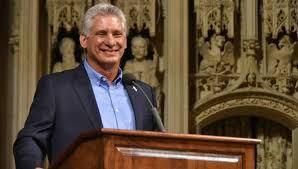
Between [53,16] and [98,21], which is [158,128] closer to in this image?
[98,21]

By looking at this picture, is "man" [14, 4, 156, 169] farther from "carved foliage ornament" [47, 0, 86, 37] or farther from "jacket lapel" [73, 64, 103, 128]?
"carved foliage ornament" [47, 0, 86, 37]

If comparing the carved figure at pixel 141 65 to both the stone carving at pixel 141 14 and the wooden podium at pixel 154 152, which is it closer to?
the stone carving at pixel 141 14

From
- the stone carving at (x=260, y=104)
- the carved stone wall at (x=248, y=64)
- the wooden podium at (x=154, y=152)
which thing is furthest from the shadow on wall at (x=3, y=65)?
the wooden podium at (x=154, y=152)

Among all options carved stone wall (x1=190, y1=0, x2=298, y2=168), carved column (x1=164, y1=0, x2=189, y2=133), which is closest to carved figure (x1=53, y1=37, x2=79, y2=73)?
carved column (x1=164, y1=0, x2=189, y2=133)

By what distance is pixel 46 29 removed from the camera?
18.3 feet

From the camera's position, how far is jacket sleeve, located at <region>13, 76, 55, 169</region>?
2.31m

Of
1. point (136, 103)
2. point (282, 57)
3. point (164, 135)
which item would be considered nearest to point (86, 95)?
point (136, 103)

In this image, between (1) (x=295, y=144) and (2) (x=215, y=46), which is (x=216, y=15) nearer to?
(2) (x=215, y=46)

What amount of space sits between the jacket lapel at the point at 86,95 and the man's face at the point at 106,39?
0.08 meters

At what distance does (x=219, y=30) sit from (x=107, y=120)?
3.02 m

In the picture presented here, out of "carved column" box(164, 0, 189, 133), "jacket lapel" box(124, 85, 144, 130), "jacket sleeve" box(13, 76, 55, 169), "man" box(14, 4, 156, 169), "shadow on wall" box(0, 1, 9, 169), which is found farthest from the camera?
"shadow on wall" box(0, 1, 9, 169)

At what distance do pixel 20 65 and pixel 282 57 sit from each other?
1696 millimetres

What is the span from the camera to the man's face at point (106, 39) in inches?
97.1

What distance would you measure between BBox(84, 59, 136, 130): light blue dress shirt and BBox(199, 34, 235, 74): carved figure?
2873 mm
